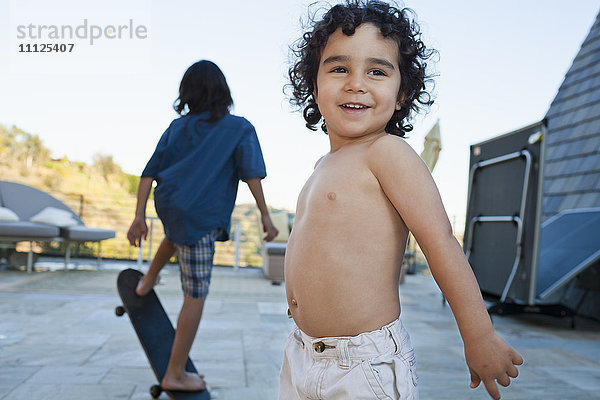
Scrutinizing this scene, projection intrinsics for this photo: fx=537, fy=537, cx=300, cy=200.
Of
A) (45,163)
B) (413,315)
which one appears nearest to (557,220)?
(413,315)

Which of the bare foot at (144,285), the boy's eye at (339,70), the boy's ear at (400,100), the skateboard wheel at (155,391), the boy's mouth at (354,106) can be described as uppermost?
the boy's eye at (339,70)

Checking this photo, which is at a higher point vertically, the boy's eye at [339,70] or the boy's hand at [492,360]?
the boy's eye at [339,70]

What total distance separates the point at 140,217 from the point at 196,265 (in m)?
0.33

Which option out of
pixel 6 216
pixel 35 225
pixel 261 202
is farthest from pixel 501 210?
pixel 6 216

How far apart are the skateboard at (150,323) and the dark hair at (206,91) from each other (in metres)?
0.76

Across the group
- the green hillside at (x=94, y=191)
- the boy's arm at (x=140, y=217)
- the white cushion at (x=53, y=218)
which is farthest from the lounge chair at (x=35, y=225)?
the boy's arm at (x=140, y=217)

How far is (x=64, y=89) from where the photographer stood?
11344 millimetres

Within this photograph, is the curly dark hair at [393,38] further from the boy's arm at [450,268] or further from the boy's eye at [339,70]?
the boy's arm at [450,268]

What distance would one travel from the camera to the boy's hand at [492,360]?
2.71 feet

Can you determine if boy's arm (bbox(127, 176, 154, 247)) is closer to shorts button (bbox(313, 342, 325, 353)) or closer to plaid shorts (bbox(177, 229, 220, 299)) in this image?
plaid shorts (bbox(177, 229, 220, 299))

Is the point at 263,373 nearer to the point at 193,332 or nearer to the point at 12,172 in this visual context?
the point at 193,332

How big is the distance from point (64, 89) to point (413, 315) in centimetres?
955

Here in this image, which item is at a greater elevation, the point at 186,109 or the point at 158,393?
the point at 186,109

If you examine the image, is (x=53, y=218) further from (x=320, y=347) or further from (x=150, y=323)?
(x=320, y=347)
